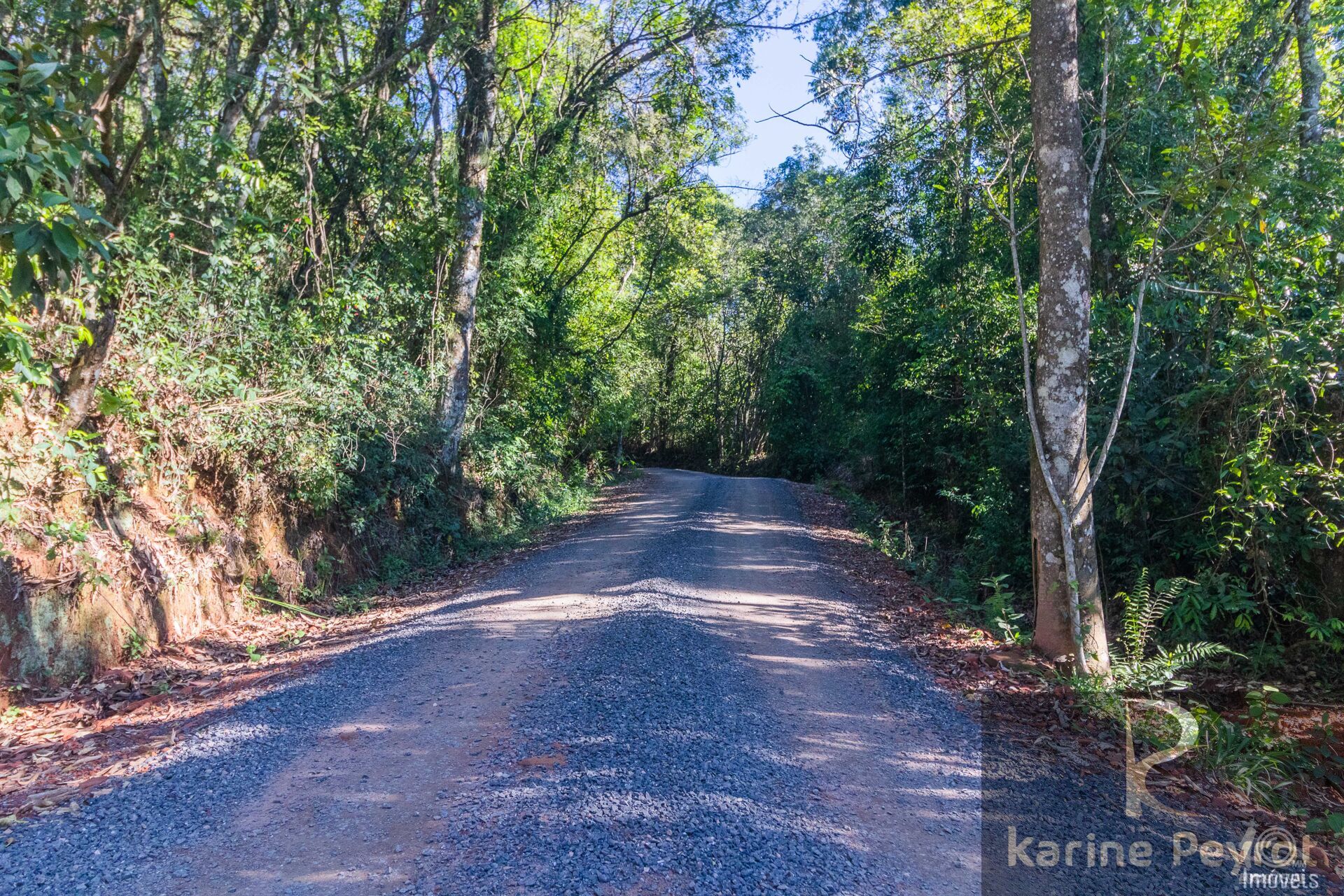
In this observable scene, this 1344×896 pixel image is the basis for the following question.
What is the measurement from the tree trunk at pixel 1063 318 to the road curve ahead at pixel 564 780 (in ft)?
5.32

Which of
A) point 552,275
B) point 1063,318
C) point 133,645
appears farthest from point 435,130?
point 1063,318

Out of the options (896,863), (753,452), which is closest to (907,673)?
(896,863)

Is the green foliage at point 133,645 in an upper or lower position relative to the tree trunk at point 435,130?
lower

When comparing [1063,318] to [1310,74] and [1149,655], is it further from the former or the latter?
[1310,74]

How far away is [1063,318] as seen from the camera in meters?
6.62

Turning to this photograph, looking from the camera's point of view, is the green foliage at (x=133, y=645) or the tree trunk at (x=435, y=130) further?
the tree trunk at (x=435, y=130)

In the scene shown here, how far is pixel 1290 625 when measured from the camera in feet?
24.9

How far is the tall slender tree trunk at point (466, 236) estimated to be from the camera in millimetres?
13789

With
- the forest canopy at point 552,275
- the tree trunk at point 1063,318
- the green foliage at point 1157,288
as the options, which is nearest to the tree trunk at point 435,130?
the forest canopy at point 552,275

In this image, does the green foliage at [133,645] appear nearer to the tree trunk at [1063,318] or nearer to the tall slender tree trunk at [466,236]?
the tall slender tree trunk at [466,236]

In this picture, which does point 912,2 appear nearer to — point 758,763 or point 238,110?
point 238,110

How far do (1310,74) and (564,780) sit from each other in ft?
38.9

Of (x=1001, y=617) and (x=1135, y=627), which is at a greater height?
(x=1135, y=627)

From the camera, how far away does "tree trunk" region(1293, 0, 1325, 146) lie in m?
Result: 8.66
